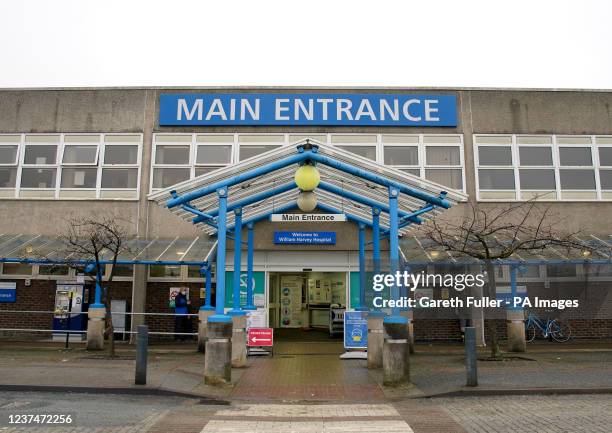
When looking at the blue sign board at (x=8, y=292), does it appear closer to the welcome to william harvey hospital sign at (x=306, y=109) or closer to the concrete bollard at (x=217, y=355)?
the welcome to william harvey hospital sign at (x=306, y=109)

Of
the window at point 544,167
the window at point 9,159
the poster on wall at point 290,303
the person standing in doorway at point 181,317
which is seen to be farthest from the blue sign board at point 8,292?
the window at point 544,167

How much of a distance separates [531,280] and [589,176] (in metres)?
4.27

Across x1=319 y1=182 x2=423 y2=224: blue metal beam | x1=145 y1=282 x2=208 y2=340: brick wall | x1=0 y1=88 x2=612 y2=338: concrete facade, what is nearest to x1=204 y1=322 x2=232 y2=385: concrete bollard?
x1=319 y1=182 x2=423 y2=224: blue metal beam

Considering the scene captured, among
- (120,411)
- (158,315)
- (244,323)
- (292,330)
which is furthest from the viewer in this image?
(292,330)

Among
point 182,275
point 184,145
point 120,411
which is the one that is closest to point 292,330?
point 182,275

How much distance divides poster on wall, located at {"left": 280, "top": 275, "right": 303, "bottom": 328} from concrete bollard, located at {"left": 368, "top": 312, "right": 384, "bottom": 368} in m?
11.4

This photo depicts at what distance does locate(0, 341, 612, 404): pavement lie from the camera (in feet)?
31.5

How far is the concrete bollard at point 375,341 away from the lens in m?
12.5

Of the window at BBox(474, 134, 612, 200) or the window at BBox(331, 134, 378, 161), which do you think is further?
the window at BBox(331, 134, 378, 161)

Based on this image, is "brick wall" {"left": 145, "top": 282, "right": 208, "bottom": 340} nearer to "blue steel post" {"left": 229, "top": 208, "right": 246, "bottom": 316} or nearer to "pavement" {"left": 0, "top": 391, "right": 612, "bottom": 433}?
"blue steel post" {"left": 229, "top": 208, "right": 246, "bottom": 316}

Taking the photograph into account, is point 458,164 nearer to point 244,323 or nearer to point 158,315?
point 244,323

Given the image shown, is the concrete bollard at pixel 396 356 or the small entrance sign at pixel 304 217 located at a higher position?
the small entrance sign at pixel 304 217

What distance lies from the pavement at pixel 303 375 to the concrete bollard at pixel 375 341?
276mm

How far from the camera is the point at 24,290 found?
1867 cm
